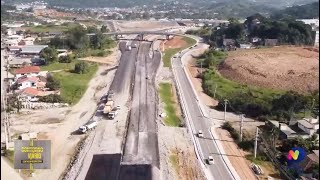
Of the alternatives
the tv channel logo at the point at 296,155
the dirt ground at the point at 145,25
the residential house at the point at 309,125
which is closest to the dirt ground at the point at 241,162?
the tv channel logo at the point at 296,155

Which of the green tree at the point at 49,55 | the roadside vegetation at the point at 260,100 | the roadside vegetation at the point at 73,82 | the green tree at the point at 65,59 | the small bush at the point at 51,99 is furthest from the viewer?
the green tree at the point at 65,59

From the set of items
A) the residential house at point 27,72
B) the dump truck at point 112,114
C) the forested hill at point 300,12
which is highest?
the forested hill at point 300,12

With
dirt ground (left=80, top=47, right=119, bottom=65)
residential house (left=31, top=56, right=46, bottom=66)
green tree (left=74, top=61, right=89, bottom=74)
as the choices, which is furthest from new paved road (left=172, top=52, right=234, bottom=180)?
residential house (left=31, top=56, right=46, bottom=66)

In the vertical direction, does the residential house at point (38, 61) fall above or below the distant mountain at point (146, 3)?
below

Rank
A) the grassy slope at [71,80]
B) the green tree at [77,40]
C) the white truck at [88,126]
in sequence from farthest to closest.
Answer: the green tree at [77,40] → the grassy slope at [71,80] → the white truck at [88,126]

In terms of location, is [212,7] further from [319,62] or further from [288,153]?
[288,153]

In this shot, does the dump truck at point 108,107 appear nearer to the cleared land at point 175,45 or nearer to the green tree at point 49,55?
the green tree at point 49,55
